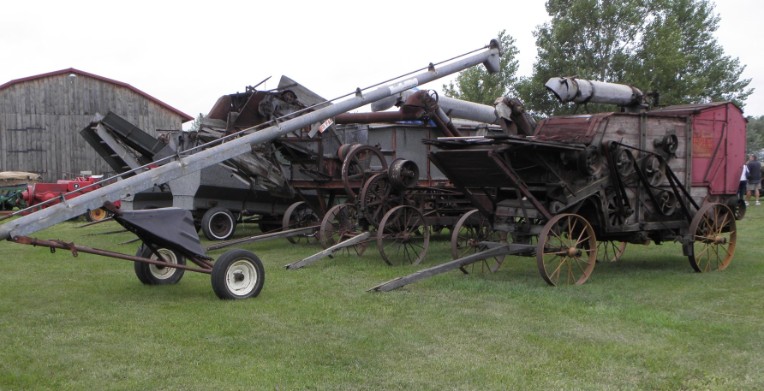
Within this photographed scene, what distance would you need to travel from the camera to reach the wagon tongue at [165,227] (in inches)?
307

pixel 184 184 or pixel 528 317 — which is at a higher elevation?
pixel 184 184

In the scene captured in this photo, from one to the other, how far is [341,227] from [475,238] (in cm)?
246

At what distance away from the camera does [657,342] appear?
6.29 m

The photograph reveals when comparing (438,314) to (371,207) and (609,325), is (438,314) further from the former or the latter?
(371,207)

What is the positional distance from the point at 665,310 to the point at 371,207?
17.9 ft

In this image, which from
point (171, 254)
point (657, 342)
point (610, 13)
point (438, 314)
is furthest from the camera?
point (610, 13)

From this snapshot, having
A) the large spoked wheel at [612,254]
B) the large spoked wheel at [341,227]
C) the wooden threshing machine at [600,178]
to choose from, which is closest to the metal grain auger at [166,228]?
the wooden threshing machine at [600,178]

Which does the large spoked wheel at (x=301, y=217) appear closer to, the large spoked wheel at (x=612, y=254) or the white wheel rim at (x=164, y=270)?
the white wheel rim at (x=164, y=270)

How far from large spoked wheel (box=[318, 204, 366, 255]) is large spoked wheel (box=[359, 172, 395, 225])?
36cm

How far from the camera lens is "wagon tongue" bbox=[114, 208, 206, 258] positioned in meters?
7.81

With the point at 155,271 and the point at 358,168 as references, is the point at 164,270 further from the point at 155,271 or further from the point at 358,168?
the point at 358,168

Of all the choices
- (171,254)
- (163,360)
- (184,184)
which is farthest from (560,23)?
(163,360)

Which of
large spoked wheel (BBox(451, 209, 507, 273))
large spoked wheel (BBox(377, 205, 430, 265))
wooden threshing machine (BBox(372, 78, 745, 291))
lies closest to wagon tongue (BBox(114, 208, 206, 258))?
wooden threshing machine (BBox(372, 78, 745, 291))

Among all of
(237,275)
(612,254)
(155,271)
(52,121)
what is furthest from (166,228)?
(52,121)
